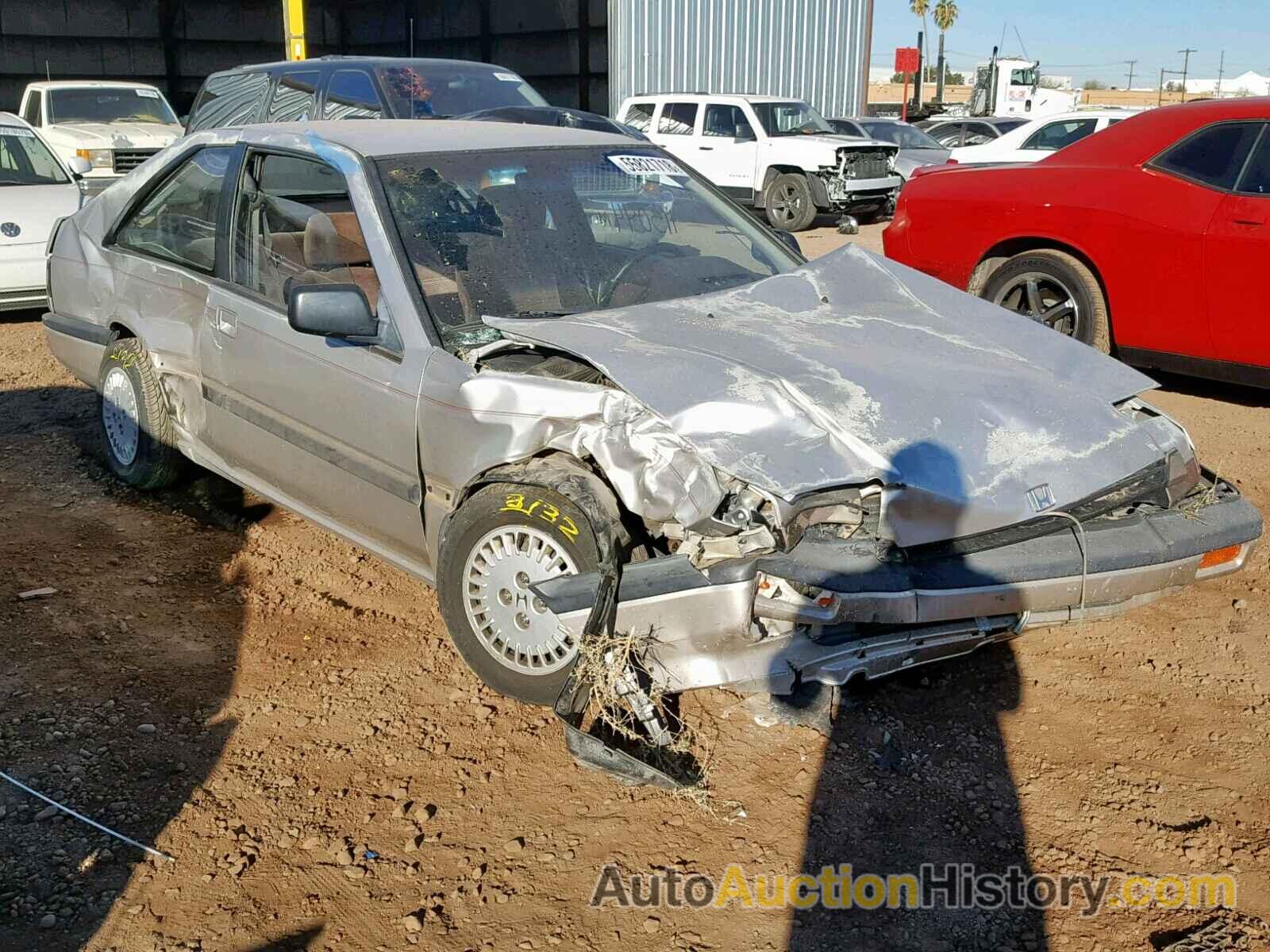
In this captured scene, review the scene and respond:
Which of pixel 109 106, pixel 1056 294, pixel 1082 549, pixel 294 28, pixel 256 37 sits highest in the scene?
pixel 256 37

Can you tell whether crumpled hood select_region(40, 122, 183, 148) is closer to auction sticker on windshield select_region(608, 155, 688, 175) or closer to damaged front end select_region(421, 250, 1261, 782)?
auction sticker on windshield select_region(608, 155, 688, 175)

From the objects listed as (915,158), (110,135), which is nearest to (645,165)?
(110,135)

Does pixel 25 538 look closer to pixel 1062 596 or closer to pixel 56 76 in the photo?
pixel 1062 596

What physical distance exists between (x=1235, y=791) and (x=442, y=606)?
2.27m

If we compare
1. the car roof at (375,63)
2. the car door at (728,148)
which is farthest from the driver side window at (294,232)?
the car door at (728,148)

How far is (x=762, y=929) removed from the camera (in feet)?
8.68

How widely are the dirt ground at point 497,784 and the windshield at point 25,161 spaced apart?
20.3 ft

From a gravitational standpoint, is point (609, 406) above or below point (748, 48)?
below

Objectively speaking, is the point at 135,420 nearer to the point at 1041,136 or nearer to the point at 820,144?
the point at 1041,136

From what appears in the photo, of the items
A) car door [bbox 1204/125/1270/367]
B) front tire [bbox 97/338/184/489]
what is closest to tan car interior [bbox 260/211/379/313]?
front tire [bbox 97/338/184/489]

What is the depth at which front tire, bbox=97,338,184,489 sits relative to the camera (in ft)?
16.2

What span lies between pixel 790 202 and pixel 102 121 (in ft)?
28.9

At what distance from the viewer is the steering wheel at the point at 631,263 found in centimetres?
397

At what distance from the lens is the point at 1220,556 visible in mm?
3510
